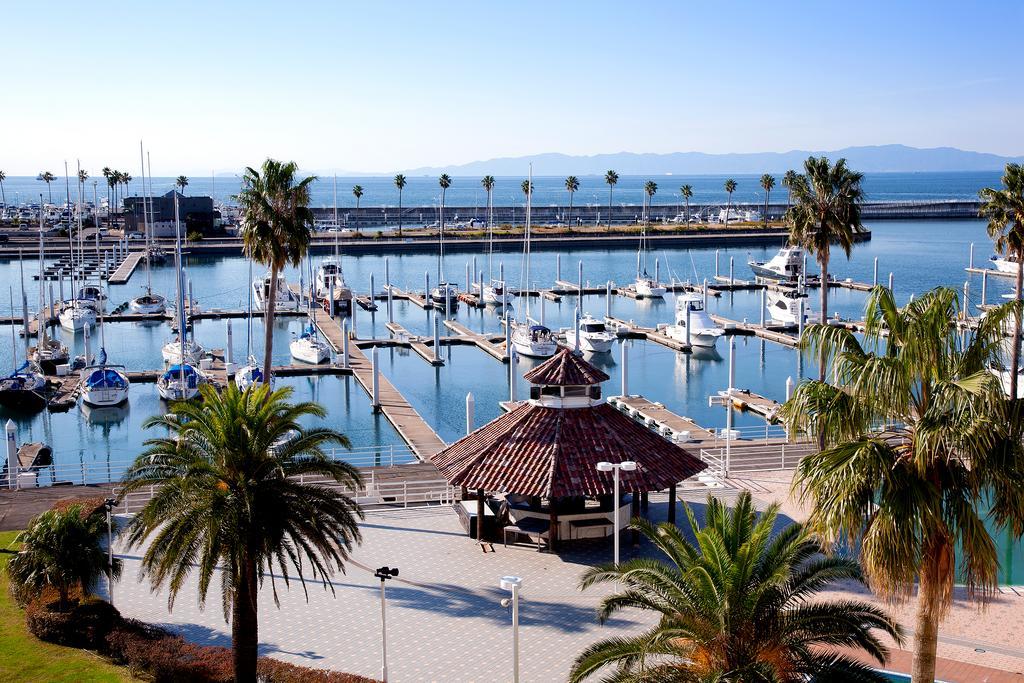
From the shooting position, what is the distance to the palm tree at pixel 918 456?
15.4 m

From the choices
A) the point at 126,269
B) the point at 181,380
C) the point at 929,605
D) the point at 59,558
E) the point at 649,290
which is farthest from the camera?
the point at 126,269

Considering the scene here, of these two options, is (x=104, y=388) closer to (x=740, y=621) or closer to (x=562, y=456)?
(x=562, y=456)

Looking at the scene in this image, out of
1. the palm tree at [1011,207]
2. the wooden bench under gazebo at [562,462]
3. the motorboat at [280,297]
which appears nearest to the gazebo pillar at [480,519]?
the wooden bench under gazebo at [562,462]

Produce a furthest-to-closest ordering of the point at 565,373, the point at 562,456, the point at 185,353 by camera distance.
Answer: the point at 185,353 < the point at 565,373 < the point at 562,456

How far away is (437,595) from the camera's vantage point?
26.9m

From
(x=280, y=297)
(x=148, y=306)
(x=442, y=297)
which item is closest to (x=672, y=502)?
(x=442, y=297)

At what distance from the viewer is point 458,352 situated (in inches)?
2908

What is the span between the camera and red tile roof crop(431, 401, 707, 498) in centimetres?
2905

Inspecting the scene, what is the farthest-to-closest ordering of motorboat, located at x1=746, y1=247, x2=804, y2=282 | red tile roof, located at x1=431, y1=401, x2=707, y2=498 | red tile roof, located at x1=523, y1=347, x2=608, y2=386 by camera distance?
motorboat, located at x1=746, y1=247, x2=804, y2=282 < red tile roof, located at x1=523, y1=347, x2=608, y2=386 < red tile roof, located at x1=431, y1=401, x2=707, y2=498

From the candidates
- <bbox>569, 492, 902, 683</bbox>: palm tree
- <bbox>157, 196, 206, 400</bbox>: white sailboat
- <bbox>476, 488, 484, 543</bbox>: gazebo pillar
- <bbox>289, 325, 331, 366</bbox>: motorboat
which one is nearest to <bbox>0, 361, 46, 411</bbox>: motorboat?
<bbox>157, 196, 206, 400</bbox>: white sailboat

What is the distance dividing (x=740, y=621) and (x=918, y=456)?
3647mm

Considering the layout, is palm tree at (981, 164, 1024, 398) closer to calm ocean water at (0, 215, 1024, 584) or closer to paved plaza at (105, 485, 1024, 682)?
calm ocean water at (0, 215, 1024, 584)

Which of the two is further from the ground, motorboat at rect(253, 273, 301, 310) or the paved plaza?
motorboat at rect(253, 273, 301, 310)

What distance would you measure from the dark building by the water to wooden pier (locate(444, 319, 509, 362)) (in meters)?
73.5
